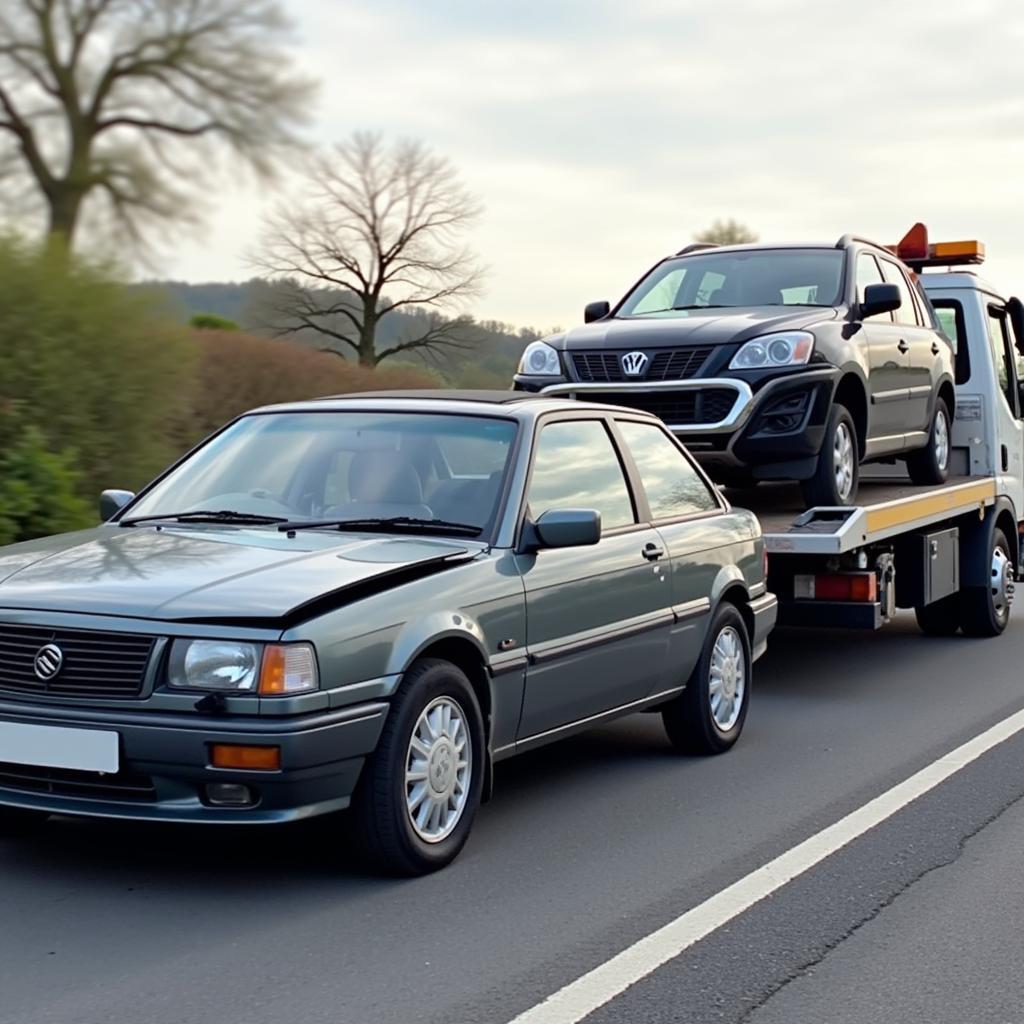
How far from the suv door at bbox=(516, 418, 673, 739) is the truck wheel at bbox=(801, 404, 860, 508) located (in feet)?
9.35

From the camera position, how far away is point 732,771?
24.9ft

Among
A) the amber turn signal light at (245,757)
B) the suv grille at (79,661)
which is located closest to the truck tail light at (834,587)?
the amber turn signal light at (245,757)

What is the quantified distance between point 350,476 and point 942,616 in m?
7.38

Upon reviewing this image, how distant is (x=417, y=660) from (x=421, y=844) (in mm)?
598

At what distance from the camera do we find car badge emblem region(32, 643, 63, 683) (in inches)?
206

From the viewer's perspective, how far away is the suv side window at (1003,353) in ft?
44.9

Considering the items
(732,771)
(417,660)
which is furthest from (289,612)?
(732,771)

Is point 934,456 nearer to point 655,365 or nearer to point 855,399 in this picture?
point 855,399

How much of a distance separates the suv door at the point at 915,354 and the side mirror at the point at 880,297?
0.71 m

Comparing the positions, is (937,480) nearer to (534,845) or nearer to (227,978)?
(534,845)

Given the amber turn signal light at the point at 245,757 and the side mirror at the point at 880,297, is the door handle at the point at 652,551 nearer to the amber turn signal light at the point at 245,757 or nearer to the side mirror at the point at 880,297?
the amber turn signal light at the point at 245,757

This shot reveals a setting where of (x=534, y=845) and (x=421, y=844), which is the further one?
(x=534, y=845)

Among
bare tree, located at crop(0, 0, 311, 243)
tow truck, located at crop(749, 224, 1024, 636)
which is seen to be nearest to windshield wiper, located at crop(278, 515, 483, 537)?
tow truck, located at crop(749, 224, 1024, 636)

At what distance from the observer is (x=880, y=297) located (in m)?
10.7
